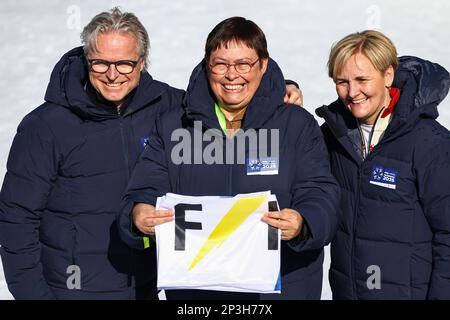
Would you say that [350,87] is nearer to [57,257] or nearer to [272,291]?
[272,291]

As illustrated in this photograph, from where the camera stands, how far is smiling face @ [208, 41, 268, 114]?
4.00 m

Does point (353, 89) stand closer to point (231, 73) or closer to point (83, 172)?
point (231, 73)

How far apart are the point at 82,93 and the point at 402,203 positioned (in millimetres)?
1456

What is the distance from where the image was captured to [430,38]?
9500 mm

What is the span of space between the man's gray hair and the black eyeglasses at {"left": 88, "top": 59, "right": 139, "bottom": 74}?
0.06m

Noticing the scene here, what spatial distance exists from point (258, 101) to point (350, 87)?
0.43 metres

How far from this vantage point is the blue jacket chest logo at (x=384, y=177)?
4.14 m

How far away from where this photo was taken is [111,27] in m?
4.24

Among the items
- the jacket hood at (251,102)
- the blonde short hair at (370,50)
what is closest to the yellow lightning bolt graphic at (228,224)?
the jacket hood at (251,102)

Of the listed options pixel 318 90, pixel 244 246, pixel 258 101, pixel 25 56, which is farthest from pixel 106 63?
pixel 25 56

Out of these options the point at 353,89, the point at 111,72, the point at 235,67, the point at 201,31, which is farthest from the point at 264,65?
the point at 201,31

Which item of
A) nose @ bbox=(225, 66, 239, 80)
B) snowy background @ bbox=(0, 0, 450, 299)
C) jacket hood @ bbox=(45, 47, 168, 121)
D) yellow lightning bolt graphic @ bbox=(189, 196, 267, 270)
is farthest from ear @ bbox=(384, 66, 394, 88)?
snowy background @ bbox=(0, 0, 450, 299)

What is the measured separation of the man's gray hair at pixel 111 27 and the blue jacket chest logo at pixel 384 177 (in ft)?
3.74

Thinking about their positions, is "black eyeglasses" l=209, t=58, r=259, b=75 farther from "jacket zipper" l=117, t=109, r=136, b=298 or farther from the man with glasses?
"jacket zipper" l=117, t=109, r=136, b=298
